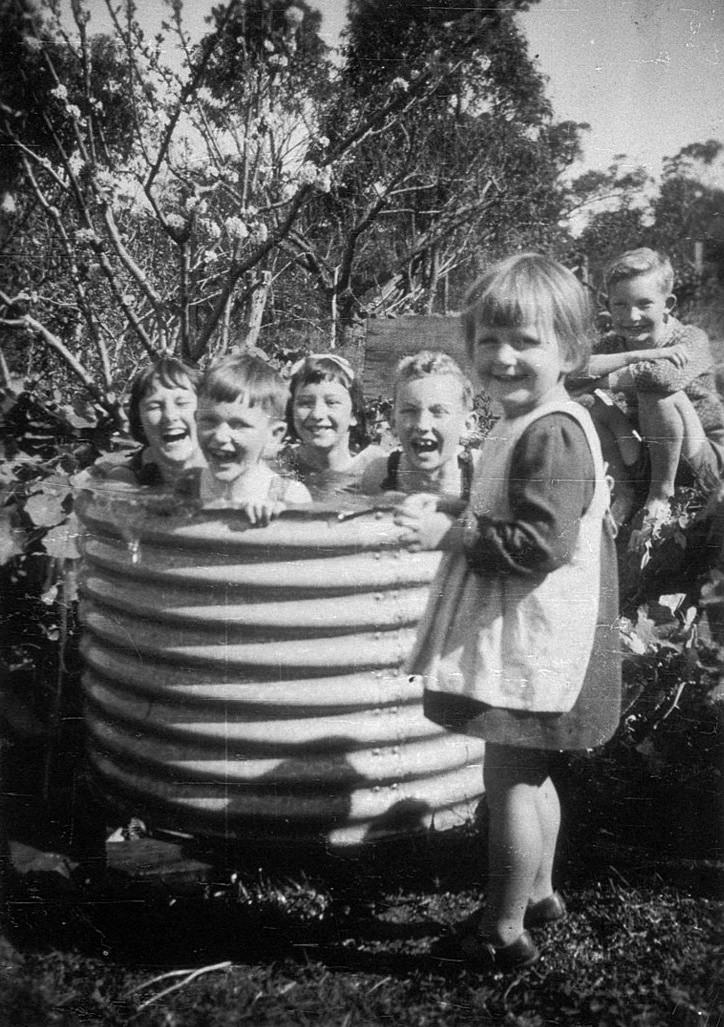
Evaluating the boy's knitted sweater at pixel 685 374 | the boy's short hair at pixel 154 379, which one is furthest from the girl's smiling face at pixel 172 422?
the boy's knitted sweater at pixel 685 374

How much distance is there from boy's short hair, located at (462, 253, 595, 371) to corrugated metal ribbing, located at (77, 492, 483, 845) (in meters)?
0.42

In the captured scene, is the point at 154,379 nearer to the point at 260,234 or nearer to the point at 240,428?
the point at 240,428

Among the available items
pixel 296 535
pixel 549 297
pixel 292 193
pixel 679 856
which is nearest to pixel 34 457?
pixel 296 535

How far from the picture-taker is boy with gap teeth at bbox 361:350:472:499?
1543 millimetres

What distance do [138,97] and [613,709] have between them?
1.57 meters

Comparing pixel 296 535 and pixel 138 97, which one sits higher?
pixel 138 97

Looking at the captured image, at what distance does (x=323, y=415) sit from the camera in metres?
1.69

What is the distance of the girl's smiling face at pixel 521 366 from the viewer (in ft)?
4.80

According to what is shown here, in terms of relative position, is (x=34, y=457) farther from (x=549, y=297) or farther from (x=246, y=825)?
(x=549, y=297)

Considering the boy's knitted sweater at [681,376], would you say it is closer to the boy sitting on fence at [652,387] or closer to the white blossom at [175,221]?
the boy sitting on fence at [652,387]

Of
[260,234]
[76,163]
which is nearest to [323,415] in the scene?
[260,234]

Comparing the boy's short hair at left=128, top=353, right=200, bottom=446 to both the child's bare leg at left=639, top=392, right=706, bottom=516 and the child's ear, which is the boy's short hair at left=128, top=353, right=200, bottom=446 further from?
the child's bare leg at left=639, top=392, right=706, bottom=516

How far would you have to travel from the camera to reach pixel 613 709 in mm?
1629

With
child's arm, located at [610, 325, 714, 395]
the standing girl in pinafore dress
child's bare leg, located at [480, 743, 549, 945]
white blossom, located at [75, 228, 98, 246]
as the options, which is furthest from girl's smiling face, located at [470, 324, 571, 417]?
white blossom, located at [75, 228, 98, 246]
